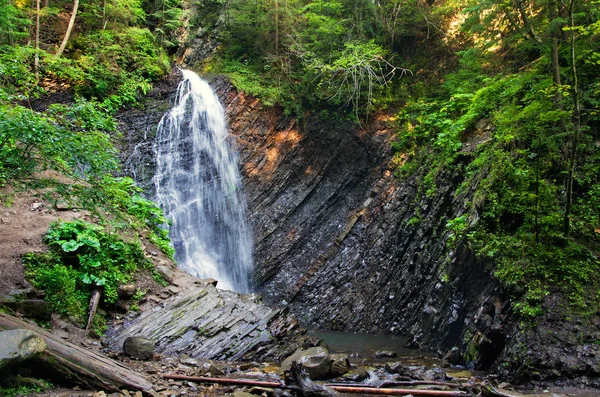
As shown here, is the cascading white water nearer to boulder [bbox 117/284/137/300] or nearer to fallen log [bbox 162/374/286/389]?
boulder [bbox 117/284/137/300]

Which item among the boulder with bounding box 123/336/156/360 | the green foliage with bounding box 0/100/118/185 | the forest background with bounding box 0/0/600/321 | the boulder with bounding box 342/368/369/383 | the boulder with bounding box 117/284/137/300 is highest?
the forest background with bounding box 0/0/600/321

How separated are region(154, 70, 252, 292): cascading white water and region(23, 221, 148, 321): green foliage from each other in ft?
13.5

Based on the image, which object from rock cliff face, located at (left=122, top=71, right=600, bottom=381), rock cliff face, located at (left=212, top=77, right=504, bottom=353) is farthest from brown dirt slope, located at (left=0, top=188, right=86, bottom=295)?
→ rock cliff face, located at (left=212, top=77, right=504, bottom=353)

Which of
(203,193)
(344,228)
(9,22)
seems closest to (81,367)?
(344,228)

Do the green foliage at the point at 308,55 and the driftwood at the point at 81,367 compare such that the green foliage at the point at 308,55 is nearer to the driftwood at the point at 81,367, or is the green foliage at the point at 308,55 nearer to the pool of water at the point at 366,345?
the pool of water at the point at 366,345

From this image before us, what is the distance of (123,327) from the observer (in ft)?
24.2

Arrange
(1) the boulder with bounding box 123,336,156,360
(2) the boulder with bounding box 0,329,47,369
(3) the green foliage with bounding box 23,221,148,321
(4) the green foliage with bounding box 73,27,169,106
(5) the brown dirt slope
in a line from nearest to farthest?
(2) the boulder with bounding box 0,329,47,369
(1) the boulder with bounding box 123,336,156,360
(5) the brown dirt slope
(3) the green foliage with bounding box 23,221,148,321
(4) the green foliage with bounding box 73,27,169,106

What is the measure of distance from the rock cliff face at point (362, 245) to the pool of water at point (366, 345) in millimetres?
386

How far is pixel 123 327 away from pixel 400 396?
521 centimetres

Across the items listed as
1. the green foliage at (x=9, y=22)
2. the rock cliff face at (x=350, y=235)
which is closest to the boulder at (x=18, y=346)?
the rock cliff face at (x=350, y=235)

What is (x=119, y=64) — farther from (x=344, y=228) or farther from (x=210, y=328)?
(x=210, y=328)

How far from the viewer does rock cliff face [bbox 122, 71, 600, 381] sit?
6.55m

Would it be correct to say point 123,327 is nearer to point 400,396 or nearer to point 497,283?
point 400,396

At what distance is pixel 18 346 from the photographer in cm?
412
